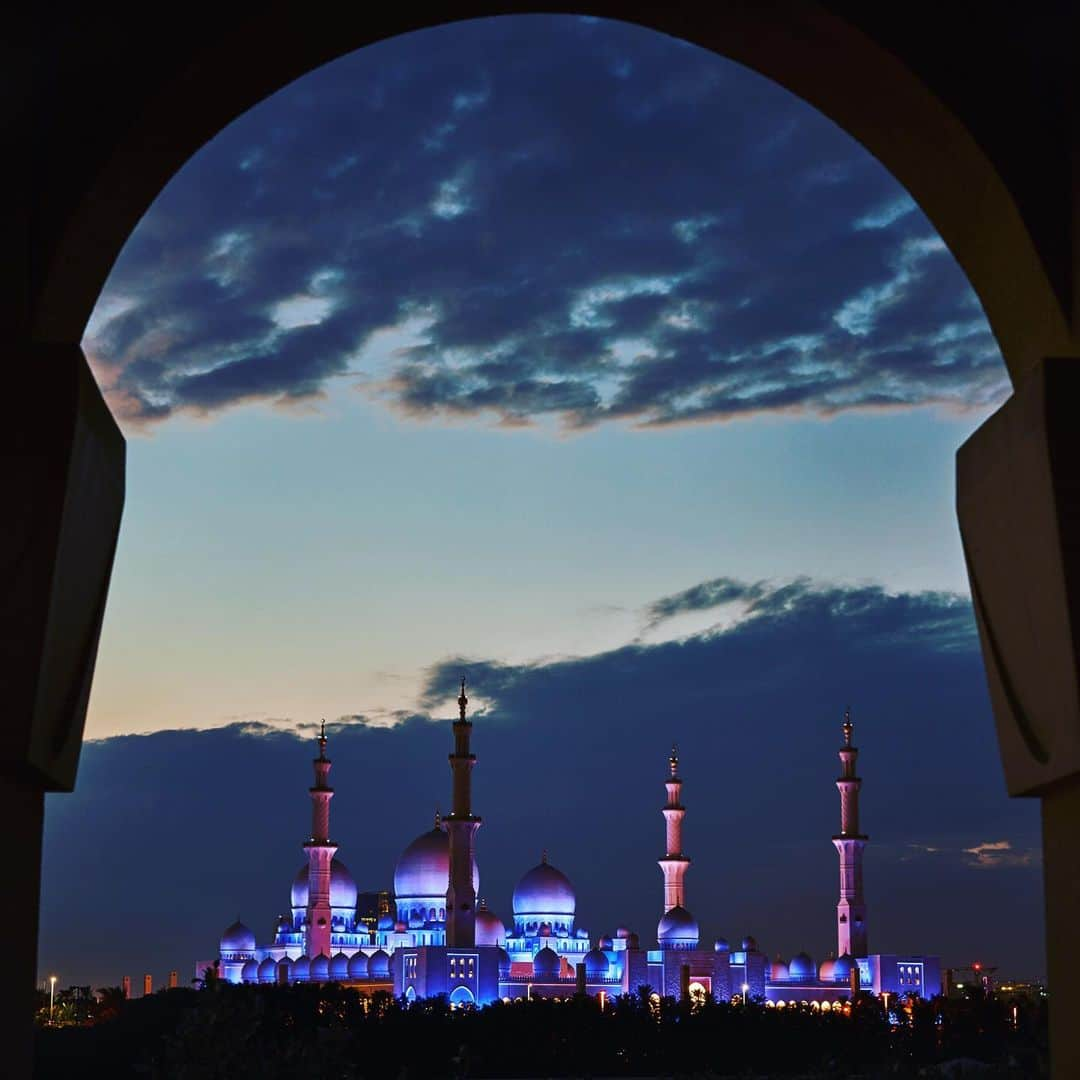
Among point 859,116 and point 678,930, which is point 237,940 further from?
point 859,116

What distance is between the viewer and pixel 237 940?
4191 cm

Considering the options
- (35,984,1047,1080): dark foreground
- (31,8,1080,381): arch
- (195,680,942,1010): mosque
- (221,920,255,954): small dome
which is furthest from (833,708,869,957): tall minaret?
(31,8,1080,381): arch

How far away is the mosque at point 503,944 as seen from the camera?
35656 mm

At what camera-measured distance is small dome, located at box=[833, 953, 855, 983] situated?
37.2 metres

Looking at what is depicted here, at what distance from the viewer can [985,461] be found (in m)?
3.60

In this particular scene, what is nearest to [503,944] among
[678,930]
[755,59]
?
[678,930]

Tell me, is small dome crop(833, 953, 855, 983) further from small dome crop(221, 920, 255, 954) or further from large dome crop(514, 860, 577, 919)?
small dome crop(221, 920, 255, 954)

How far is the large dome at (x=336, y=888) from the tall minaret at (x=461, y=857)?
5741 mm

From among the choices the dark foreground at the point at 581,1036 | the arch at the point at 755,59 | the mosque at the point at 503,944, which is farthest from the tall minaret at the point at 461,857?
the arch at the point at 755,59

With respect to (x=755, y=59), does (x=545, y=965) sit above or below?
below

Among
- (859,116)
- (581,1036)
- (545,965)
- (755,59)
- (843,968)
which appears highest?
(755,59)

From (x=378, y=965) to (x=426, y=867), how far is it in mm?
3119

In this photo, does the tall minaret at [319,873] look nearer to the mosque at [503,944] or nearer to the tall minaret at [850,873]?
the mosque at [503,944]

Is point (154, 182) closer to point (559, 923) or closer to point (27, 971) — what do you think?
point (27, 971)
